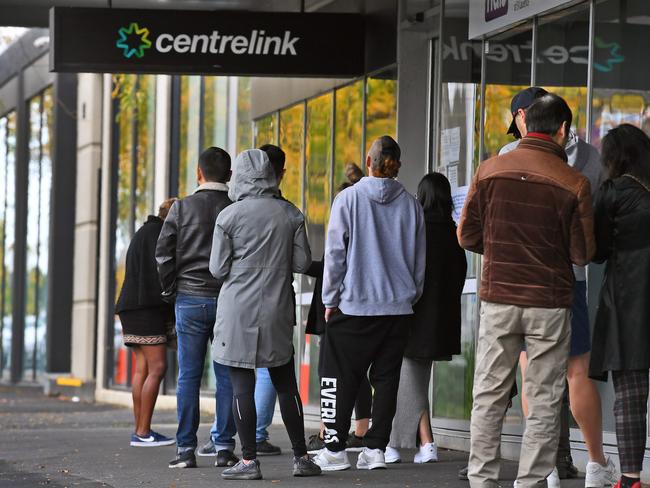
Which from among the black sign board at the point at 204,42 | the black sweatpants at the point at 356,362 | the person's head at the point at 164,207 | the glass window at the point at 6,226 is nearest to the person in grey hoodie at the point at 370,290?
the black sweatpants at the point at 356,362

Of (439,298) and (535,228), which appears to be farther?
(439,298)

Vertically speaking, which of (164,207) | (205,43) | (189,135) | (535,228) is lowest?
(535,228)

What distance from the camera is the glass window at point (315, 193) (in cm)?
1420

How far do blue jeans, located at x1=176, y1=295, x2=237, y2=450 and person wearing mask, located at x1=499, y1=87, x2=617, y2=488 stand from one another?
250cm

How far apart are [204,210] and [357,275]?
1334 millimetres

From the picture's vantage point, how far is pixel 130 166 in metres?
20.1

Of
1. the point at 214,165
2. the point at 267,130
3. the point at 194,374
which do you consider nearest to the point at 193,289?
the point at 194,374

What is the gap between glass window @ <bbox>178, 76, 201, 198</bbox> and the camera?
18.1 meters

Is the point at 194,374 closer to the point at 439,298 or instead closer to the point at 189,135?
the point at 439,298

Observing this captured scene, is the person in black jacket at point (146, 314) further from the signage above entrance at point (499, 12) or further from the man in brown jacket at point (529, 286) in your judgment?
the man in brown jacket at point (529, 286)

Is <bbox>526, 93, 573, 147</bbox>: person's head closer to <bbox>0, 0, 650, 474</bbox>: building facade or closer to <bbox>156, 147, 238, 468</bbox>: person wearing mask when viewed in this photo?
<bbox>0, 0, 650, 474</bbox>: building facade

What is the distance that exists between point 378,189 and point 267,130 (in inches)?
291

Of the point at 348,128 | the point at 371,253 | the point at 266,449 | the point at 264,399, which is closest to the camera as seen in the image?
the point at 371,253

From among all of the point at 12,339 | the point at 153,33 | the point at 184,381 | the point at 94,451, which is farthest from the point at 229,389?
the point at 12,339
